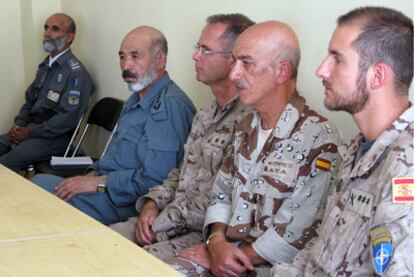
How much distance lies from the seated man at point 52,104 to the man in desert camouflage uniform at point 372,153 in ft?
10.1

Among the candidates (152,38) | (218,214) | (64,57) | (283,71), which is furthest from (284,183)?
(64,57)

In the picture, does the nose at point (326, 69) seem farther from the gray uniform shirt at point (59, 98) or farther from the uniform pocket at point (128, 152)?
the gray uniform shirt at point (59, 98)

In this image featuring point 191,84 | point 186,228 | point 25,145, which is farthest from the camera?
point 25,145

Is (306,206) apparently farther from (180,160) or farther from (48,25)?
(48,25)

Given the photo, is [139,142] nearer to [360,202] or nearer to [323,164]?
[323,164]

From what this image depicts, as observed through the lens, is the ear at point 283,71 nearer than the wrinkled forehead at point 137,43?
Yes

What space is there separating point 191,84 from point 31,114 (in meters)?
1.96

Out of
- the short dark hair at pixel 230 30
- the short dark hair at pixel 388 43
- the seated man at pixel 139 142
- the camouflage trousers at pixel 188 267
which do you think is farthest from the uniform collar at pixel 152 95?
the short dark hair at pixel 388 43

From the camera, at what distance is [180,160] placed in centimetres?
287

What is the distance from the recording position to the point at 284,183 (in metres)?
1.95

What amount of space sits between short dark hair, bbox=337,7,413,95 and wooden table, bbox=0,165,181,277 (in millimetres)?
784

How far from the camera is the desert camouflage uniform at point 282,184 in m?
1.90

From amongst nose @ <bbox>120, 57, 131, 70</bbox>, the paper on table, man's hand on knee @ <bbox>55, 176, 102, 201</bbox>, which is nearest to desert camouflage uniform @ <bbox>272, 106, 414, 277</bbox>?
man's hand on knee @ <bbox>55, 176, 102, 201</bbox>

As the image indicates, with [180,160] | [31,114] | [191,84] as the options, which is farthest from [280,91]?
[31,114]
